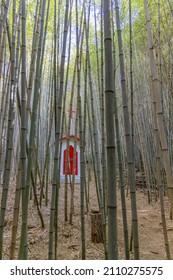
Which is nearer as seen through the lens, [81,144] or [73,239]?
[81,144]

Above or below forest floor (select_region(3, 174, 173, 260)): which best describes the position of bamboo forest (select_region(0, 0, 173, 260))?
above

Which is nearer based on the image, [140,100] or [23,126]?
[23,126]

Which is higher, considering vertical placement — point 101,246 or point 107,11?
point 107,11

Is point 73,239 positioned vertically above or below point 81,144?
below

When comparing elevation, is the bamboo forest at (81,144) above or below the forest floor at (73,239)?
above

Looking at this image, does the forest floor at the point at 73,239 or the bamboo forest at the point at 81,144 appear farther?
the forest floor at the point at 73,239

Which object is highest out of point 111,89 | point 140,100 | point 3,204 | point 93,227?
point 140,100

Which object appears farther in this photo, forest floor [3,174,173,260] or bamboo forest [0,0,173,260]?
forest floor [3,174,173,260]
